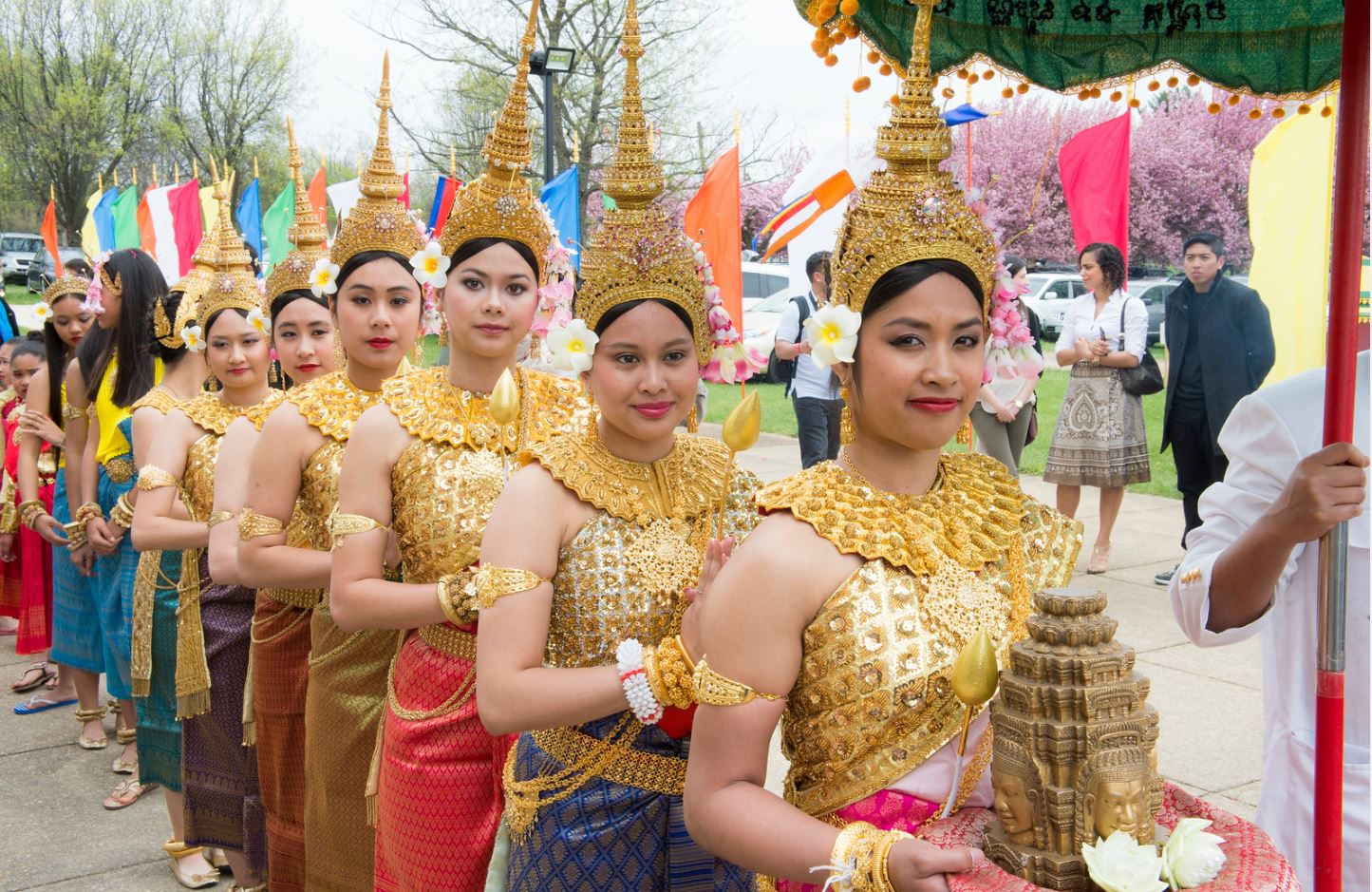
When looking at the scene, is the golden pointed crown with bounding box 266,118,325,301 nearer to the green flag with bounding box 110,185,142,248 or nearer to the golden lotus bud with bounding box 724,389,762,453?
the golden lotus bud with bounding box 724,389,762,453

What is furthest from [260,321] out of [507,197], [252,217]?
[252,217]

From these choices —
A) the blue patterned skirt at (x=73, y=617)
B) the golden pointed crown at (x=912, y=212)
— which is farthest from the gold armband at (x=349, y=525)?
the blue patterned skirt at (x=73, y=617)

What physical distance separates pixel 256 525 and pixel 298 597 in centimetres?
48

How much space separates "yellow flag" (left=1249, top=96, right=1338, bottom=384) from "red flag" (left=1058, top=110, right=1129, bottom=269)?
15.2 ft

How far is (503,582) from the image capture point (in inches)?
92.5

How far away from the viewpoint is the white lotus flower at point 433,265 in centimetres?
319

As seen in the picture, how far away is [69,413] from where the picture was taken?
5.79 meters

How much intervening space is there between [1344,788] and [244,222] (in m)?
10.8

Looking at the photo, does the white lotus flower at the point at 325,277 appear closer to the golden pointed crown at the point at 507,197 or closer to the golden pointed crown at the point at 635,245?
the golden pointed crown at the point at 507,197

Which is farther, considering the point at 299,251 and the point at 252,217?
the point at 252,217

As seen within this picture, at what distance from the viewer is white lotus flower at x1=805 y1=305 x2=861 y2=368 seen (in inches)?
69.6

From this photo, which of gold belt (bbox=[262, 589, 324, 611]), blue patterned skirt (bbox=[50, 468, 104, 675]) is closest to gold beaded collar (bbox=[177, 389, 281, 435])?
gold belt (bbox=[262, 589, 324, 611])

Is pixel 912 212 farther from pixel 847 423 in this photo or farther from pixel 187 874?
pixel 187 874

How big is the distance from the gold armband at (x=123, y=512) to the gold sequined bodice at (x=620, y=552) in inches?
122
